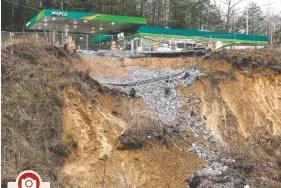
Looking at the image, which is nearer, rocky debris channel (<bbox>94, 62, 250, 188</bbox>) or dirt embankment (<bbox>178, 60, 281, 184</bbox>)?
rocky debris channel (<bbox>94, 62, 250, 188</bbox>)

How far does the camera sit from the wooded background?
4350 centimetres

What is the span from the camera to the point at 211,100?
18781 millimetres

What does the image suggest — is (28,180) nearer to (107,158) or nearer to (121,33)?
(107,158)

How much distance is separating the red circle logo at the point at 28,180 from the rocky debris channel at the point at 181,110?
925 cm

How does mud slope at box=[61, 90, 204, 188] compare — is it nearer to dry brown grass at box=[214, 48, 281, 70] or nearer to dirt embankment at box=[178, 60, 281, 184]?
dirt embankment at box=[178, 60, 281, 184]

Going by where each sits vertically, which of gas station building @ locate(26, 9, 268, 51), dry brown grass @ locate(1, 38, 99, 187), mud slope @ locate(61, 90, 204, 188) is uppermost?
gas station building @ locate(26, 9, 268, 51)

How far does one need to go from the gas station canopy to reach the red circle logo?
26.0 meters

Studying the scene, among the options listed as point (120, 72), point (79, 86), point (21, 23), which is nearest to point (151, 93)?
point (120, 72)

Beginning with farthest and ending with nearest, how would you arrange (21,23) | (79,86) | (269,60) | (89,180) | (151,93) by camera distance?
(21,23)
(269,60)
(151,93)
(79,86)
(89,180)

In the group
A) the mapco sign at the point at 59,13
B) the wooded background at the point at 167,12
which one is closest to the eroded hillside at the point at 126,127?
the mapco sign at the point at 59,13

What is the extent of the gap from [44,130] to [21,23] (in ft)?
115

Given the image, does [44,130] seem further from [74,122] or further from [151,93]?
[151,93]

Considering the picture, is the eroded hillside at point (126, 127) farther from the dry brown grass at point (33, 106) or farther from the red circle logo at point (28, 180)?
the red circle logo at point (28, 180)
